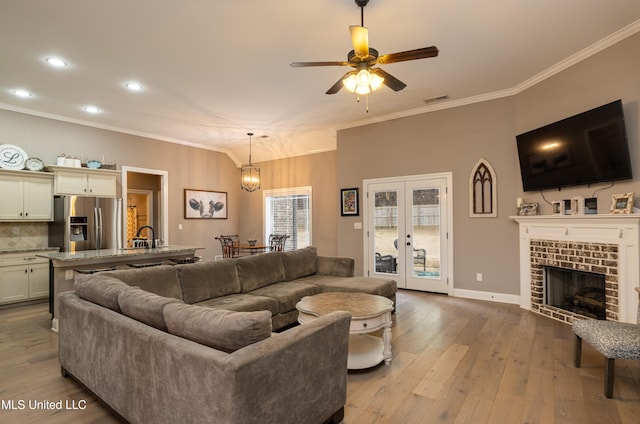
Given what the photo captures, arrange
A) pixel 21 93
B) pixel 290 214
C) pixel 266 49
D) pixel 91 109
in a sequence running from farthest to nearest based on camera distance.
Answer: pixel 290 214
pixel 91 109
pixel 21 93
pixel 266 49

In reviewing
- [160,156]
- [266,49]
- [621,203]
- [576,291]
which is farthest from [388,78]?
[160,156]

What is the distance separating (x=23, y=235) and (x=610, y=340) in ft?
24.2

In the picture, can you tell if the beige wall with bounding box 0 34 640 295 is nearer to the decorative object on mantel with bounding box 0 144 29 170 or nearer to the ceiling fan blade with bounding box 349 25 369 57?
the decorative object on mantel with bounding box 0 144 29 170

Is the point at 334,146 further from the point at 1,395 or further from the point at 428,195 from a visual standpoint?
the point at 1,395

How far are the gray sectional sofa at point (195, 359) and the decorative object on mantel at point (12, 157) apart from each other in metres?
3.66

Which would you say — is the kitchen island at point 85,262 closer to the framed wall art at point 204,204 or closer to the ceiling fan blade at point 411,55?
the framed wall art at point 204,204

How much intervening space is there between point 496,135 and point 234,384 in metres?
4.99

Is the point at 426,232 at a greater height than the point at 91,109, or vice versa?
the point at 91,109

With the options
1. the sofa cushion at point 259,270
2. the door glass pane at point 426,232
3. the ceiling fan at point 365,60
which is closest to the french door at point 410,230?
the door glass pane at point 426,232

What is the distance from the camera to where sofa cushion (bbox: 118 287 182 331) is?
6.22ft

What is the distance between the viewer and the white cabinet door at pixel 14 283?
15.7 feet

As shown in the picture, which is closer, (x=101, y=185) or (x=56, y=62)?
(x=56, y=62)

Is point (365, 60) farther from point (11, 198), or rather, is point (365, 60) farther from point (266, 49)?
point (11, 198)

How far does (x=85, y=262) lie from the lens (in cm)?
391
